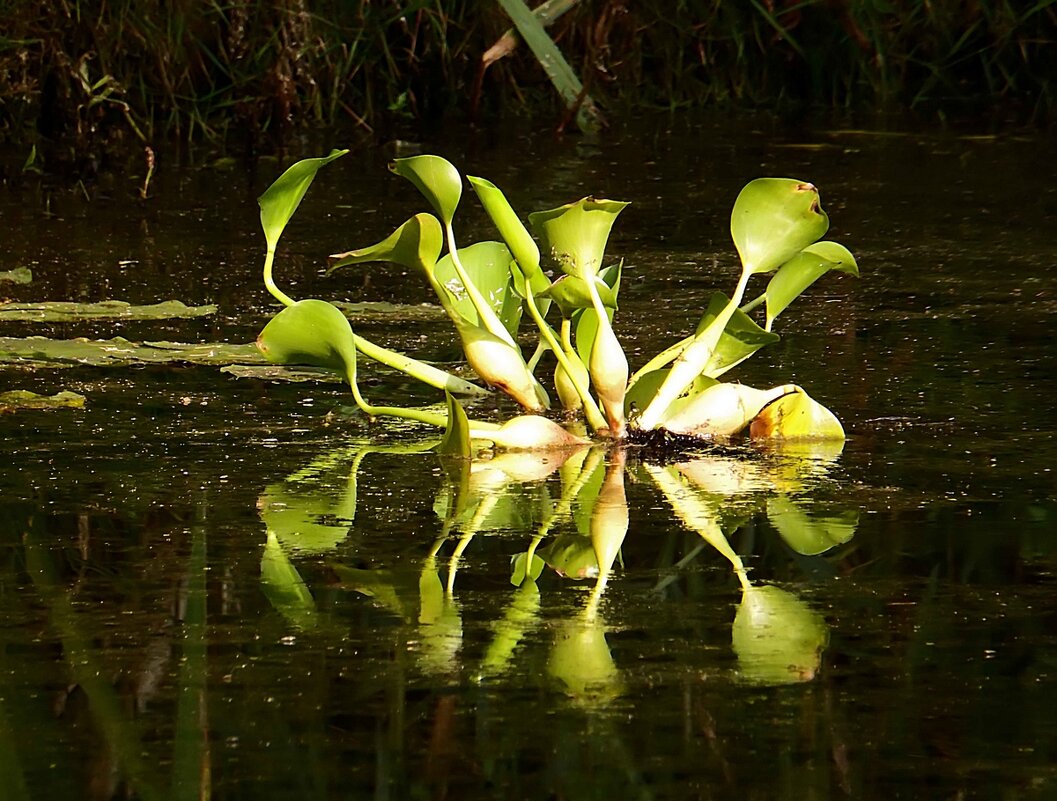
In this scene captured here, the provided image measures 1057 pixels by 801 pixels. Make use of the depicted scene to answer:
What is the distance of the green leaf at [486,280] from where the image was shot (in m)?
1.77

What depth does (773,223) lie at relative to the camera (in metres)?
1.70

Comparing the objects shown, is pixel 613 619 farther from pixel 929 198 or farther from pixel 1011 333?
pixel 929 198

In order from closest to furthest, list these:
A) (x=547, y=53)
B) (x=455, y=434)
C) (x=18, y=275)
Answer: (x=455, y=434) → (x=18, y=275) → (x=547, y=53)

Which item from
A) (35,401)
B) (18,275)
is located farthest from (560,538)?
(18,275)

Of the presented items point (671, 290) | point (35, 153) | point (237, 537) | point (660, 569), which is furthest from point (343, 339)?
point (35, 153)

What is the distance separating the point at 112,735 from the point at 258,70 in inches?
117

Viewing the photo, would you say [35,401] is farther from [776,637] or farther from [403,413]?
[776,637]

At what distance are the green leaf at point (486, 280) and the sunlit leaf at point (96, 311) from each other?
529 mm

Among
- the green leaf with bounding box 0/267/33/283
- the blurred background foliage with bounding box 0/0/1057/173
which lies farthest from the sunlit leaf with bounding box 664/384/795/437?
the blurred background foliage with bounding box 0/0/1057/173

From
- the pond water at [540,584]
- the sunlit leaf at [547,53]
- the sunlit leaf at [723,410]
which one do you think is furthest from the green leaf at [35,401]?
the sunlit leaf at [547,53]

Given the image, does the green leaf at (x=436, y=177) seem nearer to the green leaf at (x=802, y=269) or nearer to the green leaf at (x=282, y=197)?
the green leaf at (x=282, y=197)

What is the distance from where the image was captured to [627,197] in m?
3.12

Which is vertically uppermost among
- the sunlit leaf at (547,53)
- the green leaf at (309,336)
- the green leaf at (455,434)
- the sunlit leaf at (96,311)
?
the sunlit leaf at (547,53)

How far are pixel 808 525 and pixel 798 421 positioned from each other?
27 centimetres
